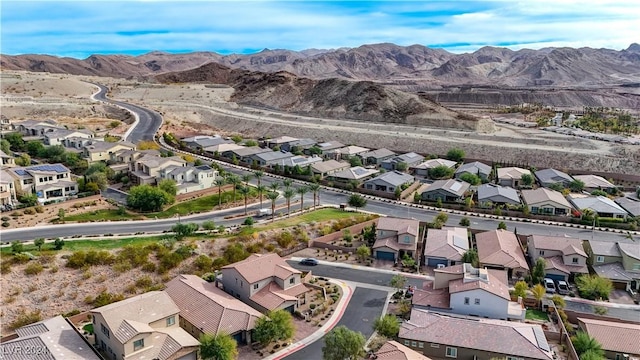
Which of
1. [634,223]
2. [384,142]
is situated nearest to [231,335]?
[634,223]

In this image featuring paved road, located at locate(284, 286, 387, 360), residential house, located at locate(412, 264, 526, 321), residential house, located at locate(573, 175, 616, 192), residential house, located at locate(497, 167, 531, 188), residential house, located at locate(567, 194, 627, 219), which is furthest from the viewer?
residential house, located at locate(497, 167, 531, 188)

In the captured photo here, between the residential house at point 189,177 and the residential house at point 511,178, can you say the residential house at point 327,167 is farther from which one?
the residential house at point 511,178

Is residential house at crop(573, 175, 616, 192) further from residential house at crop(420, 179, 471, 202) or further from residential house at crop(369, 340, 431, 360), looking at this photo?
residential house at crop(369, 340, 431, 360)

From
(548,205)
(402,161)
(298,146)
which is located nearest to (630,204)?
(548,205)

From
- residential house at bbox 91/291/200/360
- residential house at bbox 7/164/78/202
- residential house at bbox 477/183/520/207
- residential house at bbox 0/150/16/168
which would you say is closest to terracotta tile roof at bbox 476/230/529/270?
residential house at bbox 477/183/520/207

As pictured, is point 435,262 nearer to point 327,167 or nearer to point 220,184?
point 220,184

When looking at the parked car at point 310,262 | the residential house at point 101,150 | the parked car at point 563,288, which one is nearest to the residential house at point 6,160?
the residential house at point 101,150
